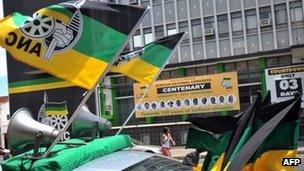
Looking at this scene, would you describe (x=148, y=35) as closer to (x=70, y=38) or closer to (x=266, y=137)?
(x=70, y=38)

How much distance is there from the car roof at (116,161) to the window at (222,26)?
3837 centimetres

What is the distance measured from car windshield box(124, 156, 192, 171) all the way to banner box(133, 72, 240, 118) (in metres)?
29.3

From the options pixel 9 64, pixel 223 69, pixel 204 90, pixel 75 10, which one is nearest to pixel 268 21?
pixel 223 69

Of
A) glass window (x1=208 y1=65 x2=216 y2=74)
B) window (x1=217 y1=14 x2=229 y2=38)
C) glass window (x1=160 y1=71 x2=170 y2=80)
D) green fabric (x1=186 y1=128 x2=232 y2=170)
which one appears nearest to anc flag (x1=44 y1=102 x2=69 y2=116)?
green fabric (x1=186 y1=128 x2=232 y2=170)

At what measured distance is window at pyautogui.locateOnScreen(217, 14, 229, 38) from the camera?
4275 centimetres

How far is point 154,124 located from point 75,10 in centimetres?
3105

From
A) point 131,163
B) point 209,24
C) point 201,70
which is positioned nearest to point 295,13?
point 209,24

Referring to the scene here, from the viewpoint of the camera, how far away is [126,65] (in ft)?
39.1

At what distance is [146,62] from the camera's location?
470 inches

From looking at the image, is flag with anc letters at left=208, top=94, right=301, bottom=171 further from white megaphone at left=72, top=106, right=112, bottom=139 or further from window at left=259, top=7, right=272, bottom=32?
window at left=259, top=7, right=272, bottom=32

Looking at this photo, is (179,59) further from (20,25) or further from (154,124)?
(20,25)

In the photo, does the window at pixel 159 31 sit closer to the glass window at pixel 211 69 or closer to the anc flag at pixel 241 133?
the glass window at pixel 211 69

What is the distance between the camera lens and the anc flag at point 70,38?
6945mm

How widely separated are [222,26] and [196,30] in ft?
6.83
